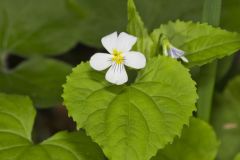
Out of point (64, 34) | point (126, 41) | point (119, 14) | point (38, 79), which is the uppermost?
point (126, 41)

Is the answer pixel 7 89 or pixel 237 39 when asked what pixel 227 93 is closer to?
pixel 237 39

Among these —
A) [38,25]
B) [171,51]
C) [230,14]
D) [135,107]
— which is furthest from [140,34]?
[38,25]

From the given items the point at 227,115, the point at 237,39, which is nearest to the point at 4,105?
the point at 237,39

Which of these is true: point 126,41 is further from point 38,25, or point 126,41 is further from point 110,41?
point 38,25

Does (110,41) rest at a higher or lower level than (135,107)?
higher

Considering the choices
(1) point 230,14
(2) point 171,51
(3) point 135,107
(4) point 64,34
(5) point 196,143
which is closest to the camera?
(3) point 135,107

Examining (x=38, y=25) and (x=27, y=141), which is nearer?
(x=27, y=141)

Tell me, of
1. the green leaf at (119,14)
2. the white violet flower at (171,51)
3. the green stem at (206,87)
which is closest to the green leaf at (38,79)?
the green leaf at (119,14)
